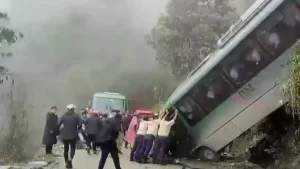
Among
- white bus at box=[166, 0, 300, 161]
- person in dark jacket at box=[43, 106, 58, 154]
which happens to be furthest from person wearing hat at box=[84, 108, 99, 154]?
white bus at box=[166, 0, 300, 161]

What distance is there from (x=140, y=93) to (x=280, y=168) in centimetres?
2440

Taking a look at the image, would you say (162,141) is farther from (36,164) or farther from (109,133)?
(36,164)

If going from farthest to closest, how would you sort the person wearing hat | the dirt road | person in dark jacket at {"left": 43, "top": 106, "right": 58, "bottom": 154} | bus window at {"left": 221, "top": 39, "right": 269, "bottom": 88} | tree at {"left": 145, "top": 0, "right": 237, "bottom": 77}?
tree at {"left": 145, "top": 0, "right": 237, "bottom": 77}
person in dark jacket at {"left": 43, "top": 106, "right": 58, "bottom": 154}
the person wearing hat
bus window at {"left": 221, "top": 39, "right": 269, "bottom": 88}
the dirt road

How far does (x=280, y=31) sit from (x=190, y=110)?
272 centimetres

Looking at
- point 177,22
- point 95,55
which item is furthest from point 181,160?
point 95,55

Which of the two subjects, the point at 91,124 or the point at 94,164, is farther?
the point at 91,124

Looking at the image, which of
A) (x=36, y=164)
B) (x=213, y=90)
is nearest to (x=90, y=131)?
(x=36, y=164)

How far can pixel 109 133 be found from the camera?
29.1ft

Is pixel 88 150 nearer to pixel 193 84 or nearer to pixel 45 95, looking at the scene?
pixel 193 84

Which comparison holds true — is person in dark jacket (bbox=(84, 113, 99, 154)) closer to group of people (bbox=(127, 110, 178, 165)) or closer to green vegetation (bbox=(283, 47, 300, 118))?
group of people (bbox=(127, 110, 178, 165))

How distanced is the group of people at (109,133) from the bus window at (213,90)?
787mm

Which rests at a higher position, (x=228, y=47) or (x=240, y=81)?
(x=228, y=47)

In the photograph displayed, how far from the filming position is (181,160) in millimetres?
11836

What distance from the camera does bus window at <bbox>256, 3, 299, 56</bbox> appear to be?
10500 millimetres
